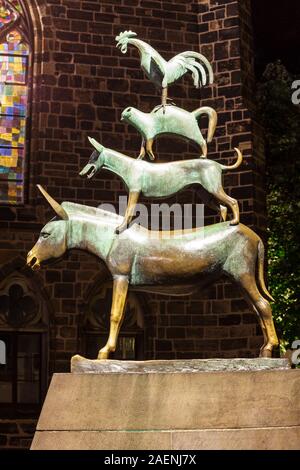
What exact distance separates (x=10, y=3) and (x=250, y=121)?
4.50 metres

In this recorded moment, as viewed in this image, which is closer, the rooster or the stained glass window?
the rooster

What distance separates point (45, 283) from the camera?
483 inches

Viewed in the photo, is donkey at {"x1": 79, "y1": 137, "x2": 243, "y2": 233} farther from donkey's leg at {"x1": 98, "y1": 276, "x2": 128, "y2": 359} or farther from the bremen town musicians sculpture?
donkey's leg at {"x1": 98, "y1": 276, "x2": 128, "y2": 359}

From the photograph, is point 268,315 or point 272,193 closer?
point 268,315

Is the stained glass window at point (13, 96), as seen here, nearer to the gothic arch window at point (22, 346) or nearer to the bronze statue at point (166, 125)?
the gothic arch window at point (22, 346)

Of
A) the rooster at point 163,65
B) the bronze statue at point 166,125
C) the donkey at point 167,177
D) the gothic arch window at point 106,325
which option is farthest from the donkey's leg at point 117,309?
the gothic arch window at point 106,325

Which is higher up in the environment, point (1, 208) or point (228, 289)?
point (1, 208)

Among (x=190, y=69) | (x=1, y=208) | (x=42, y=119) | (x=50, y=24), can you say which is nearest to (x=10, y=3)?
(x=50, y=24)

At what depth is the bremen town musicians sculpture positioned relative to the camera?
4.69m

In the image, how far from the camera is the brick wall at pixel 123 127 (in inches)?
486

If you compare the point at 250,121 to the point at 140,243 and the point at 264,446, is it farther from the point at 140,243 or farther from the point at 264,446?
the point at 264,446

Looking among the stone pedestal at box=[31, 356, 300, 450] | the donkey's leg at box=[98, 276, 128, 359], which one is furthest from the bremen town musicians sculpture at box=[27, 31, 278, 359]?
the stone pedestal at box=[31, 356, 300, 450]

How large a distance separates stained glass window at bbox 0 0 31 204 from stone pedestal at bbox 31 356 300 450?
876 centimetres

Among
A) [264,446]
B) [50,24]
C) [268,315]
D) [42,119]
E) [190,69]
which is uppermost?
[50,24]
